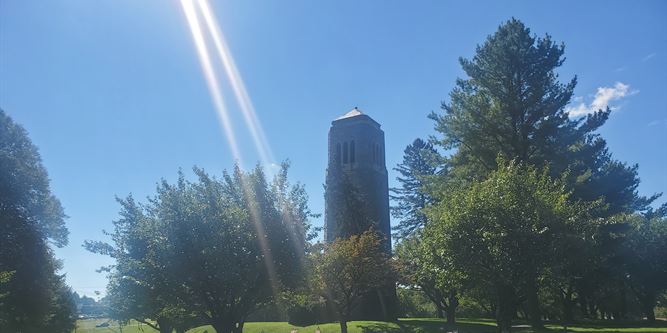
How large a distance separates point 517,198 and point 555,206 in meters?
1.33

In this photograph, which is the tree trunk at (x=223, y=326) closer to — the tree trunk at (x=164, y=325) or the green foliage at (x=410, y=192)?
the tree trunk at (x=164, y=325)

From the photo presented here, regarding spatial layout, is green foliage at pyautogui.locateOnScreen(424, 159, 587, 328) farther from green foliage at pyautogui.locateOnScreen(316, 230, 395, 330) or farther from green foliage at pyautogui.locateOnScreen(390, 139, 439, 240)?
green foliage at pyautogui.locateOnScreen(390, 139, 439, 240)

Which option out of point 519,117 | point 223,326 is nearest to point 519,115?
point 519,117

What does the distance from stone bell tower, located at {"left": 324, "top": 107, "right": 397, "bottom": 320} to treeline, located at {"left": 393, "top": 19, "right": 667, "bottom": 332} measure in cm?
523

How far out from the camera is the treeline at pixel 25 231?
2556cm

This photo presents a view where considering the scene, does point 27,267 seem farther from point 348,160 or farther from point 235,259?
point 348,160

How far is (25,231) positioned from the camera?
2642cm

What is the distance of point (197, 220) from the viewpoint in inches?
519

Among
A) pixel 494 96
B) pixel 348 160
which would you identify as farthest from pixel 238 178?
pixel 348 160

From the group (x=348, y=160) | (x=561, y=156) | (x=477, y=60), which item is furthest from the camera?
(x=348, y=160)

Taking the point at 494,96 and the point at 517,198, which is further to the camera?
the point at 494,96

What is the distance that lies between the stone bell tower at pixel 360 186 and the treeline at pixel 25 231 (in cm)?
2018

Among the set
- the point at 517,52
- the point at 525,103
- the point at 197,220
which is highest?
the point at 517,52

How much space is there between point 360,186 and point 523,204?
2810cm
